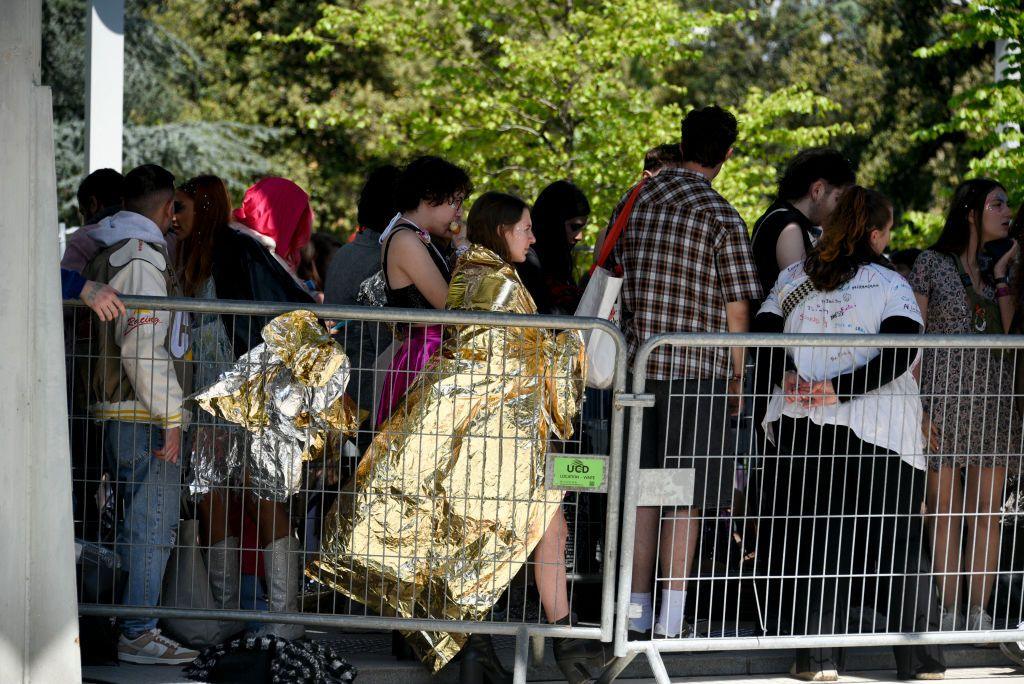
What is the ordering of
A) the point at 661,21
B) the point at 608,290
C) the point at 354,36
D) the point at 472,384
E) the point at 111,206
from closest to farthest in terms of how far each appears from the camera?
the point at 472,384, the point at 608,290, the point at 111,206, the point at 661,21, the point at 354,36

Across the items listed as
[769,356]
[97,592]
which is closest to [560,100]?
[769,356]

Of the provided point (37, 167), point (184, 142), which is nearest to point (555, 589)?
point (37, 167)

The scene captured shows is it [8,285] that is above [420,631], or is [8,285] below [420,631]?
above

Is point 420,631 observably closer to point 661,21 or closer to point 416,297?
point 416,297

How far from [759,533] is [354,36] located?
1283 cm

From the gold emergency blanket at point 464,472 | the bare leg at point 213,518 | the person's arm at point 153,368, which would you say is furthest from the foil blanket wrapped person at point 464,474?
the person's arm at point 153,368

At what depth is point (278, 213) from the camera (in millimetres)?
5316

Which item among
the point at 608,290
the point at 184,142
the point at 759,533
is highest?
the point at 184,142

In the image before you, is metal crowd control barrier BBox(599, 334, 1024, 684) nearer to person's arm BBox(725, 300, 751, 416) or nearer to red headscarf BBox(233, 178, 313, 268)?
person's arm BBox(725, 300, 751, 416)

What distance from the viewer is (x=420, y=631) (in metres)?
4.65

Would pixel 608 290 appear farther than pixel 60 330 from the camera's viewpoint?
Yes

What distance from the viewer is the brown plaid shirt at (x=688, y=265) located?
4938 millimetres

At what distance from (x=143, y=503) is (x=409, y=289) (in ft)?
4.27

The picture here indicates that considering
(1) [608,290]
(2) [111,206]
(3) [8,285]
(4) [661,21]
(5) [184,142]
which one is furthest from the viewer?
(5) [184,142]
